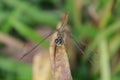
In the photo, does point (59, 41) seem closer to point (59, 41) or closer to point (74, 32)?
point (59, 41)

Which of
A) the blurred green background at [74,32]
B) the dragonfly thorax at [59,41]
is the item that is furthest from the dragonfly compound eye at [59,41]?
the blurred green background at [74,32]

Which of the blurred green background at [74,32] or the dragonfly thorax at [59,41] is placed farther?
the blurred green background at [74,32]

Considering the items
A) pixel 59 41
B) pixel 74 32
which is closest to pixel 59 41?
pixel 59 41

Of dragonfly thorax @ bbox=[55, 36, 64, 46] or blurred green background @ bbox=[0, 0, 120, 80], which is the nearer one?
dragonfly thorax @ bbox=[55, 36, 64, 46]

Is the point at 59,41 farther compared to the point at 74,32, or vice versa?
the point at 74,32

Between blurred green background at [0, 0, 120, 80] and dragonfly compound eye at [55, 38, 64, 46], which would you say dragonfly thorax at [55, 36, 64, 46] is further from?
blurred green background at [0, 0, 120, 80]

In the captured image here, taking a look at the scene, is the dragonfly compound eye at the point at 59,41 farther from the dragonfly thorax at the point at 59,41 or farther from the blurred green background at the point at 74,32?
the blurred green background at the point at 74,32

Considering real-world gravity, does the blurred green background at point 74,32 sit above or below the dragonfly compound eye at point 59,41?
above

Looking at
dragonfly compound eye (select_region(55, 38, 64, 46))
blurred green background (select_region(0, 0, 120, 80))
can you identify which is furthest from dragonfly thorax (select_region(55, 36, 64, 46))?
blurred green background (select_region(0, 0, 120, 80))

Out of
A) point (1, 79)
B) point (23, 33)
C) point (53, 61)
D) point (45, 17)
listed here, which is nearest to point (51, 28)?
point (45, 17)
